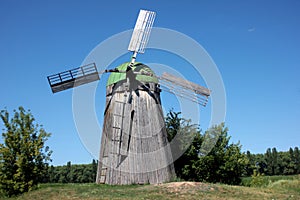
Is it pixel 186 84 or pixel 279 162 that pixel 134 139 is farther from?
pixel 279 162

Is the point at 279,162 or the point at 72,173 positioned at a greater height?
the point at 279,162

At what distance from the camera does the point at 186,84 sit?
1978 centimetres

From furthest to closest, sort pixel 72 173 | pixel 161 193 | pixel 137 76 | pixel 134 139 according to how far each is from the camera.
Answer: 1. pixel 72 173
2. pixel 137 76
3. pixel 134 139
4. pixel 161 193

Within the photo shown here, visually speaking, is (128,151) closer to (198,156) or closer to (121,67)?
(121,67)

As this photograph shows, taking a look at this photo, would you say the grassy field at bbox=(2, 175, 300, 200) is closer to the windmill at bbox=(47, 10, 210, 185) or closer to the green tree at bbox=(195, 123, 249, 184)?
the windmill at bbox=(47, 10, 210, 185)

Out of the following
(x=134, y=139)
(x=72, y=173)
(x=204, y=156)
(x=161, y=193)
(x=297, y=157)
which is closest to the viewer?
(x=161, y=193)

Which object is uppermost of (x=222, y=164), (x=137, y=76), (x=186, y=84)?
(x=137, y=76)

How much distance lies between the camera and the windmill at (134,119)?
18062 mm

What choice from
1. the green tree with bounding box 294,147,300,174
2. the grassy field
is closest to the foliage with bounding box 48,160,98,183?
the green tree with bounding box 294,147,300,174

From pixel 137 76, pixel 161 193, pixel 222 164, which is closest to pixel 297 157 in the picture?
pixel 222 164

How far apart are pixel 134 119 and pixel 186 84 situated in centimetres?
371

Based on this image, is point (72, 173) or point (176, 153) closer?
point (176, 153)

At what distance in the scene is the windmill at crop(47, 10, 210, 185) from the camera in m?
18.1

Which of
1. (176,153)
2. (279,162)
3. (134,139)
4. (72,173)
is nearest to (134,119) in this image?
(134,139)
